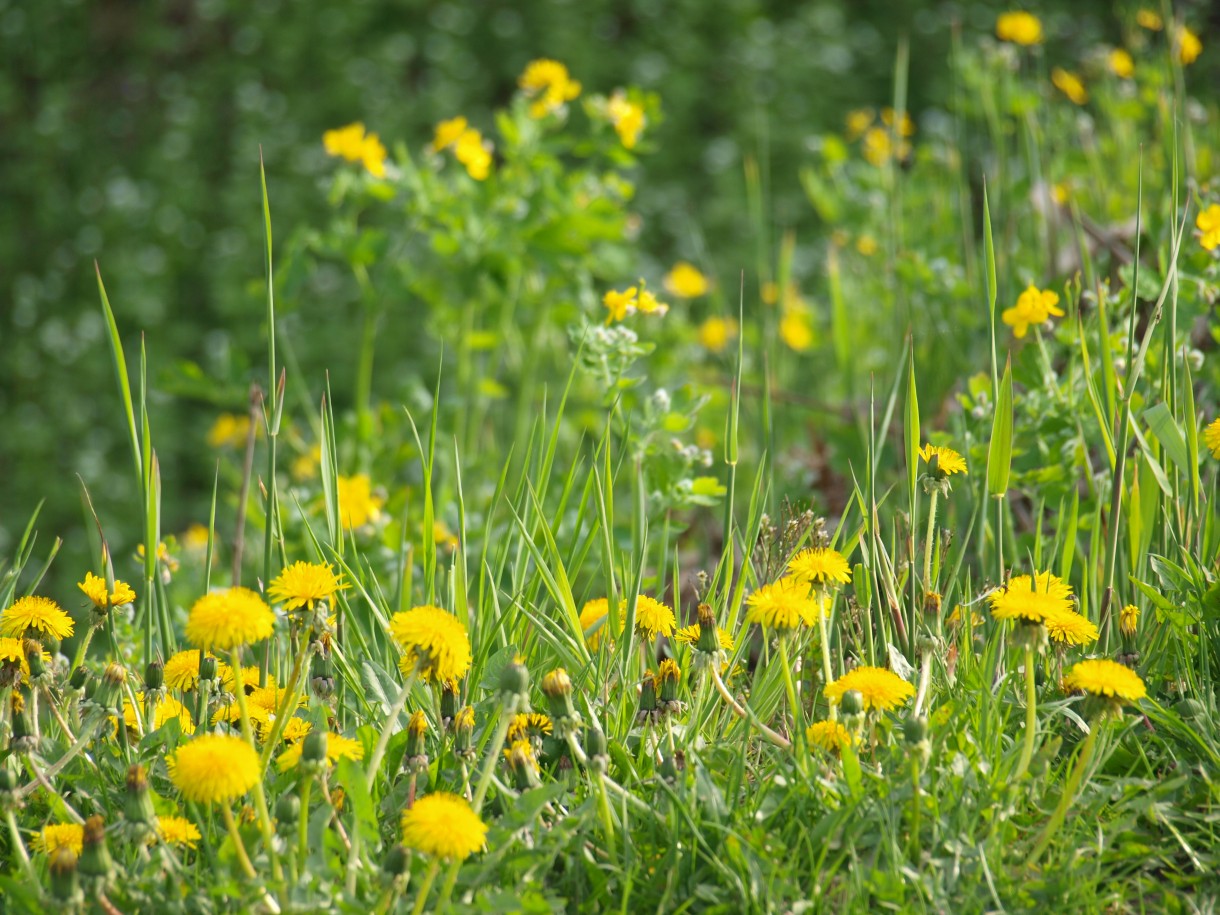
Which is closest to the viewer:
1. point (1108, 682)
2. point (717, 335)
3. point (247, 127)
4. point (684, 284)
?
point (1108, 682)

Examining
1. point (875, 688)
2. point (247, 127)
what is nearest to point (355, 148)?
point (875, 688)

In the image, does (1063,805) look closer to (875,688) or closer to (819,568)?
(875,688)

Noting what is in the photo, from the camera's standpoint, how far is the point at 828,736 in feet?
3.63

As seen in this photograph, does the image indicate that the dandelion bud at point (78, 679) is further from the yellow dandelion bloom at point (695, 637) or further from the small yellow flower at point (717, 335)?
the small yellow flower at point (717, 335)

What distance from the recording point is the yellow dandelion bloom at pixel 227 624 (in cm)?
96

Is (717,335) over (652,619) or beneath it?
beneath

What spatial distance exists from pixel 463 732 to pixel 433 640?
0.16 m

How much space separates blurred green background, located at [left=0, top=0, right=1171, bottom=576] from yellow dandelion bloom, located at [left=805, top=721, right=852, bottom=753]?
369 cm

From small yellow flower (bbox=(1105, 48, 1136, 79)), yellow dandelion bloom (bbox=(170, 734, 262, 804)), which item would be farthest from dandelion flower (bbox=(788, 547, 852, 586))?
small yellow flower (bbox=(1105, 48, 1136, 79))

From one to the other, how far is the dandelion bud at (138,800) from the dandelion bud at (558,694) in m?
0.32

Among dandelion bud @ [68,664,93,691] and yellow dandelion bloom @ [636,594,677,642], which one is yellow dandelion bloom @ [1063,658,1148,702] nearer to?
yellow dandelion bloom @ [636,594,677,642]

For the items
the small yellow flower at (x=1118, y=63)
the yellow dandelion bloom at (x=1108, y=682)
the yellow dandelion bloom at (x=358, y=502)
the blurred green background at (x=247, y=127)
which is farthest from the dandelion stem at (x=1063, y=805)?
the blurred green background at (x=247, y=127)

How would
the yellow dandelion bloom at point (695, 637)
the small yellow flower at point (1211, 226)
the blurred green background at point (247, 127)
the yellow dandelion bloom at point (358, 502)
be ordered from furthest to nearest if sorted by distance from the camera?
1. the blurred green background at point (247, 127)
2. the yellow dandelion bloom at point (358, 502)
3. the small yellow flower at point (1211, 226)
4. the yellow dandelion bloom at point (695, 637)

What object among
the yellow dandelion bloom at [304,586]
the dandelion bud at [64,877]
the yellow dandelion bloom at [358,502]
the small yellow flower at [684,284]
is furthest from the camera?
the small yellow flower at [684,284]
